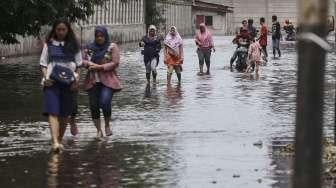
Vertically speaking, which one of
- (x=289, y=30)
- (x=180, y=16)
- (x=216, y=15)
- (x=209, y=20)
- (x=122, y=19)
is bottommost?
(x=289, y=30)

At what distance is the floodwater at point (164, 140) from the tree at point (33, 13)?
2.04m

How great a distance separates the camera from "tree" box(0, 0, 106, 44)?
20984 mm

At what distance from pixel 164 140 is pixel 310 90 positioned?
775 cm

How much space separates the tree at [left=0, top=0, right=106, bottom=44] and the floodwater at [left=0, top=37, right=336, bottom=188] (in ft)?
6.71

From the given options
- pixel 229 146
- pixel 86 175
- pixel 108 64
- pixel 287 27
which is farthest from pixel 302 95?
pixel 287 27

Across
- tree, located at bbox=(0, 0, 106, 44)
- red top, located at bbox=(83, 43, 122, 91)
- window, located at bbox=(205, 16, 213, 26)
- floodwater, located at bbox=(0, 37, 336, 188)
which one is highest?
window, located at bbox=(205, 16, 213, 26)

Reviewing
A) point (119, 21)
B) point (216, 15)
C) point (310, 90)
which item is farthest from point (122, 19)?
point (310, 90)

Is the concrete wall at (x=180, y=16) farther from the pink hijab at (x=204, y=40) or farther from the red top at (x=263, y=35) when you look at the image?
the pink hijab at (x=204, y=40)

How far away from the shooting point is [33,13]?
832 inches

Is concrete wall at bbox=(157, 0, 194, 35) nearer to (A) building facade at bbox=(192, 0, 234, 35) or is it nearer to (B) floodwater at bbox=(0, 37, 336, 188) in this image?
(A) building facade at bbox=(192, 0, 234, 35)

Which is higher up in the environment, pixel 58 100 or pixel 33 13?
pixel 33 13

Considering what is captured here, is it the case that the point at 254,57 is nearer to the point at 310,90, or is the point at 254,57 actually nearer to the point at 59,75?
the point at 59,75

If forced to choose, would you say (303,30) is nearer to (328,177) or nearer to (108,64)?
(328,177)

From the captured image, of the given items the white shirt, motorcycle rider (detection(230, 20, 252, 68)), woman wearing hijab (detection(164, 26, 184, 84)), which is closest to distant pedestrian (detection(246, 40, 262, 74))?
motorcycle rider (detection(230, 20, 252, 68))
